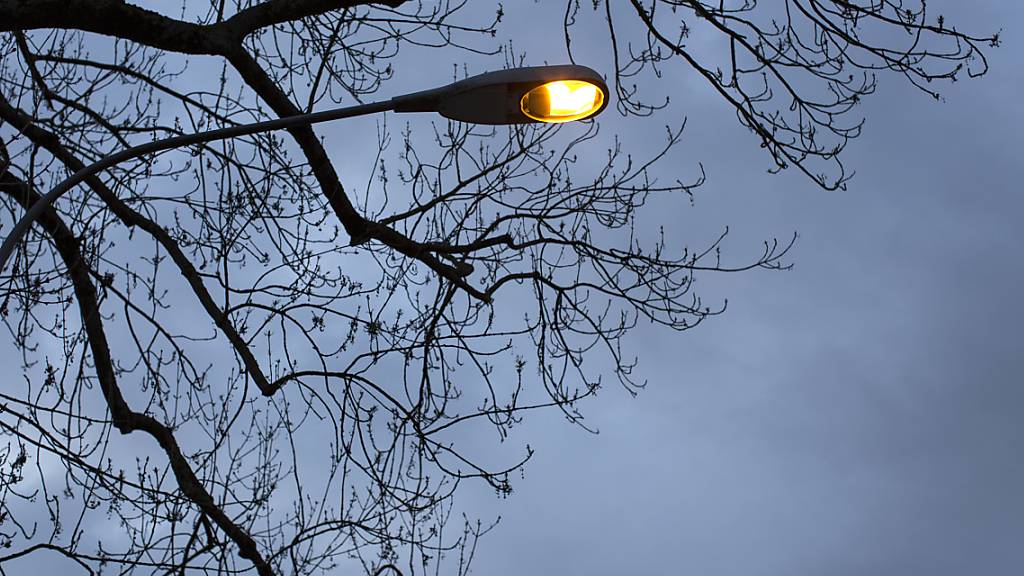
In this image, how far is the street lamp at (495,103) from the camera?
3926mm

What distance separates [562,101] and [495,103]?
0.28 metres

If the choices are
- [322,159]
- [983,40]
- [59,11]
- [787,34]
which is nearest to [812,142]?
[787,34]

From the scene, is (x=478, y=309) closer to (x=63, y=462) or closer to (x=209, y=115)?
(x=209, y=115)

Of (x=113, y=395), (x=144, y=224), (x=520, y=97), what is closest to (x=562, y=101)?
(x=520, y=97)

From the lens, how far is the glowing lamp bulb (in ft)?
13.3

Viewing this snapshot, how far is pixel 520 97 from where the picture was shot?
13.2 ft

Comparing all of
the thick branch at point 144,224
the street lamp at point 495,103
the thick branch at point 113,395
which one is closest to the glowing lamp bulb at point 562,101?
the street lamp at point 495,103

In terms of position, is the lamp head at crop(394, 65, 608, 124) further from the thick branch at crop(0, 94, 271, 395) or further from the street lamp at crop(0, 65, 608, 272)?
the thick branch at crop(0, 94, 271, 395)

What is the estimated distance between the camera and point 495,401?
A: 20.3 ft

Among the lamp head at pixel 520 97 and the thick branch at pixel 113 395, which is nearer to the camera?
the lamp head at pixel 520 97

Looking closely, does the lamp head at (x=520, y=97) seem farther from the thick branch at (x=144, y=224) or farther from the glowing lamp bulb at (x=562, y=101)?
the thick branch at (x=144, y=224)

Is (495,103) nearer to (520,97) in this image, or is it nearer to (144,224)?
(520,97)

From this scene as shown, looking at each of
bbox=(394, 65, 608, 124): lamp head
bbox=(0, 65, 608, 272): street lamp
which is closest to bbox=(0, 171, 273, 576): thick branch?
bbox=(0, 65, 608, 272): street lamp

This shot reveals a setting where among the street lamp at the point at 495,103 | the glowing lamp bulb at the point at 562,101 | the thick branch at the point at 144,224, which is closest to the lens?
the street lamp at the point at 495,103
